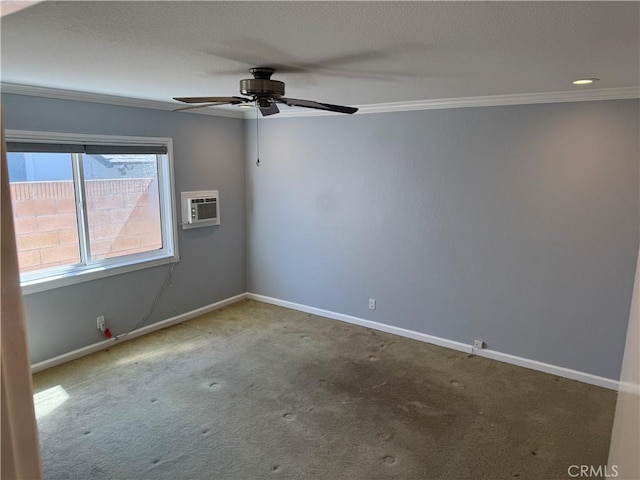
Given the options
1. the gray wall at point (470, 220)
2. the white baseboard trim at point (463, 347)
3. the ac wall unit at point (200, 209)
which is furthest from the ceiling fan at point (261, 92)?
the white baseboard trim at point (463, 347)

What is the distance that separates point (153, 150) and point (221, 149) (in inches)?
35.6

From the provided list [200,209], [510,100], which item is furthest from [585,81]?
[200,209]

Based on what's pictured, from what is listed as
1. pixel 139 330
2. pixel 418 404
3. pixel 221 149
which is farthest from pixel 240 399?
pixel 221 149

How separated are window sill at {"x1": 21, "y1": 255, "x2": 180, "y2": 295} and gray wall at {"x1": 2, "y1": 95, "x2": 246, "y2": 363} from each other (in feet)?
0.18

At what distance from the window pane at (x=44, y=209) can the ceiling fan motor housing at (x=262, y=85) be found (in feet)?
7.40

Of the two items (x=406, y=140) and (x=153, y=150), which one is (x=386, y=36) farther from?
(x=153, y=150)

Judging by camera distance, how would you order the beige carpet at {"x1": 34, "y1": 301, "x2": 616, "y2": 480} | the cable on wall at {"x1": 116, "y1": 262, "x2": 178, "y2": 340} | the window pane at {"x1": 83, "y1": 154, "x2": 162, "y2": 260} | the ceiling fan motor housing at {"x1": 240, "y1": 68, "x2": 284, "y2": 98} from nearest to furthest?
the ceiling fan motor housing at {"x1": 240, "y1": 68, "x2": 284, "y2": 98} < the beige carpet at {"x1": 34, "y1": 301, "x2": 616, "y2": 480} < the window pane at {"x1": 83, "y1": 154, "x2": 162, "y2": 260} < the cable on wall at {"x1": 116, "y1": 262, "x2": 178, "y2": 340}

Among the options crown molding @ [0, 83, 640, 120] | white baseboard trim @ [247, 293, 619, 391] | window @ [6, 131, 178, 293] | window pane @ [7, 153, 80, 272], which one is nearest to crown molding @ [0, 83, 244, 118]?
crown molding @ [0, 83, 640, 120]

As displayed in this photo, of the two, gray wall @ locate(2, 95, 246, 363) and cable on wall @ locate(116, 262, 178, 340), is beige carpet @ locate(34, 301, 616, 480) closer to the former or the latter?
cable on wall @ locate(116, 262, 178, 340)

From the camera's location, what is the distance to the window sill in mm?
3631

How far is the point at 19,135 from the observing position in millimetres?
3375

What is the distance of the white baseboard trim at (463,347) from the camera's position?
3630 mm

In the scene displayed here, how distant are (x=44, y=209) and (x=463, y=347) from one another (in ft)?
13.3

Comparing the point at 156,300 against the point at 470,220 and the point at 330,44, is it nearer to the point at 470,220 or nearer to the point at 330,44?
the point at 470,220
